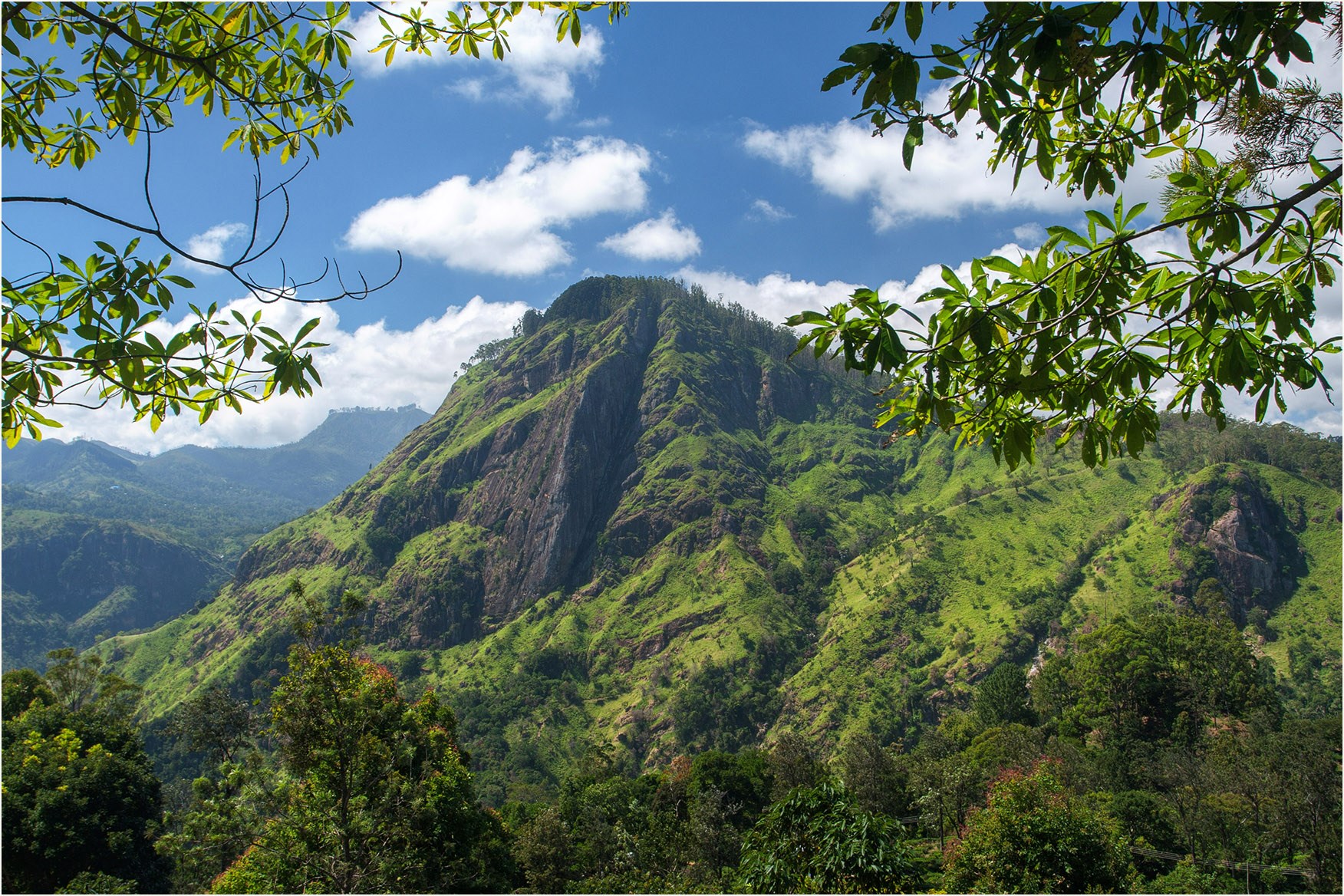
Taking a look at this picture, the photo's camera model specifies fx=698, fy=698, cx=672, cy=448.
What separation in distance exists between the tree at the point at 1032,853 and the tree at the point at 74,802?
26514 mm

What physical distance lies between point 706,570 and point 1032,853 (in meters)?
128

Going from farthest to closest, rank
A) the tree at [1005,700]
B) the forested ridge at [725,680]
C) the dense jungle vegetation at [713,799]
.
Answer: the tree at [1005,700] < the forested ridge at [725,680] < the dense jungle vegetation at [713,799]

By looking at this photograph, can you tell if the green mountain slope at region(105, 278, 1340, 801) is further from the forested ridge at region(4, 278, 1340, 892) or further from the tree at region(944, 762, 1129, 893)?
the tree at region(944, 762, 1129, 893)

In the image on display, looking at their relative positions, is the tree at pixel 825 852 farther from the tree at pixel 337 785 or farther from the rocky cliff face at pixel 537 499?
the rocky cliff face at pixel 537 499

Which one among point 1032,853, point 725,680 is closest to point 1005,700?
point 725,680

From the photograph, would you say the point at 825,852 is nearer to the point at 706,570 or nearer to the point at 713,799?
the point at 713,799

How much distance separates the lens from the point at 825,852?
9297 millimetres

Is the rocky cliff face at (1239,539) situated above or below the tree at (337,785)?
above

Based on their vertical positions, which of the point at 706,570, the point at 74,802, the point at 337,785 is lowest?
the point at 74,802

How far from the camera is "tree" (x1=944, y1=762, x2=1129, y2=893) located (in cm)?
1622

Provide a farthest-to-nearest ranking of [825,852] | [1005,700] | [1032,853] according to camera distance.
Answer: [1005,700] < [1032,853] < [825,852]

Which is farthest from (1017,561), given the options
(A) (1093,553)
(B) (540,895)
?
(B) (540,895)

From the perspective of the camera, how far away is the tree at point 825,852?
30.3 ft

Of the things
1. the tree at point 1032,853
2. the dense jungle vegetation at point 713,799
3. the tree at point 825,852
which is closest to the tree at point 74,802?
the dense jungle vegetation at point 713,799
